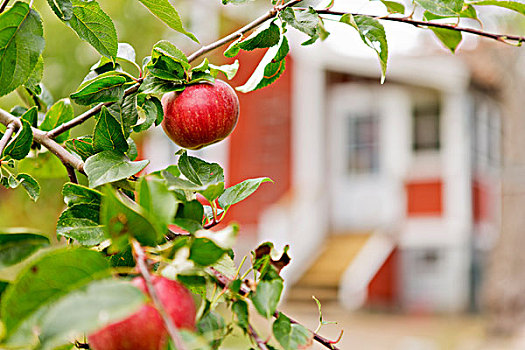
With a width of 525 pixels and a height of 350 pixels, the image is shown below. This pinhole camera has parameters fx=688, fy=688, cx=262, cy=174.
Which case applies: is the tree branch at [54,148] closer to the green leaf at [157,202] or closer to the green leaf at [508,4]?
the green leaf at [157,202]

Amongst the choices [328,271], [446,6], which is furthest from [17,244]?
[328,271]

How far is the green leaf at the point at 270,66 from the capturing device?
0.93m

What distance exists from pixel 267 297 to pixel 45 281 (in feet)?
0.76

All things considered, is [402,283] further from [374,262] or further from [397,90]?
[397,90]

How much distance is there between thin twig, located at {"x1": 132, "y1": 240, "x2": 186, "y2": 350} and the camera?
1.62ft

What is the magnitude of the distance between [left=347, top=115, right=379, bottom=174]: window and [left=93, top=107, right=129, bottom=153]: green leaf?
34.7 feet

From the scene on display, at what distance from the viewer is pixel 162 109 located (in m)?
0.93

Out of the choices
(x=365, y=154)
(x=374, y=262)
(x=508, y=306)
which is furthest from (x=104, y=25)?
(x=365, y=154)

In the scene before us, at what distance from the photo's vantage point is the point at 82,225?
772mm

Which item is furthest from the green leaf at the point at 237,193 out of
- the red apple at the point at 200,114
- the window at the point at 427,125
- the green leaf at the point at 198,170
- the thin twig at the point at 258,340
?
the window at the point at 427,125

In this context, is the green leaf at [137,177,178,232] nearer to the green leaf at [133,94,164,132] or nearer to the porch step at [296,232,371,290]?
the green leaf at [133,94,164,132]

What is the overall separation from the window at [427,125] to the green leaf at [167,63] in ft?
33.6

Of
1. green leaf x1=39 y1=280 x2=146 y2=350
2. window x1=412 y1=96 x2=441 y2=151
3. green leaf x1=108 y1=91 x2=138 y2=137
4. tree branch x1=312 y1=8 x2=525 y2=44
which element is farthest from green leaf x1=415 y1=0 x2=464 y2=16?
window x1=412 y1=96 x2=441 y2=151

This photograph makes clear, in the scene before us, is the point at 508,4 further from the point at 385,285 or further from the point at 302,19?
the point at 385,285
